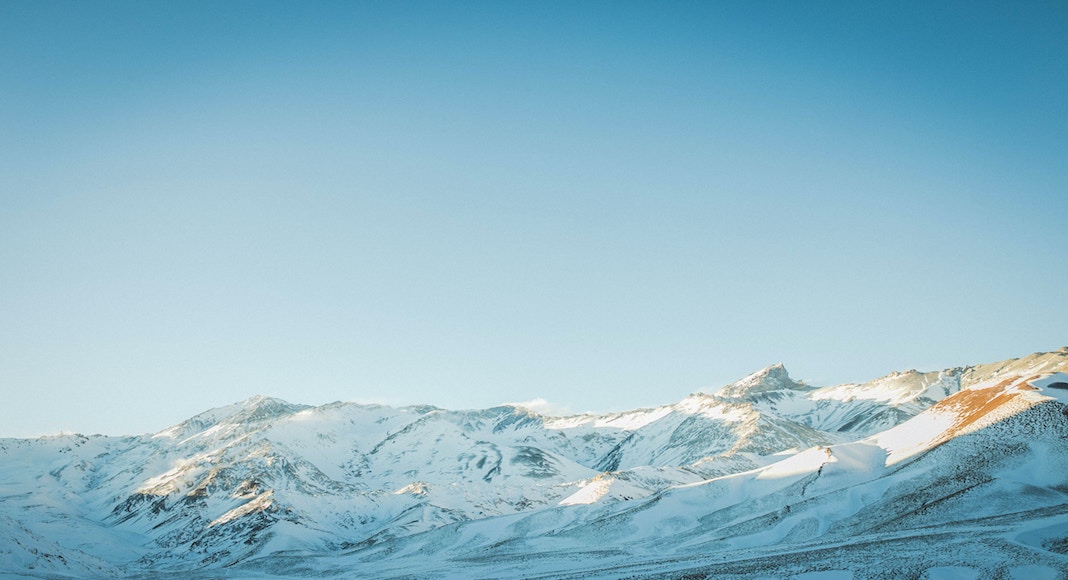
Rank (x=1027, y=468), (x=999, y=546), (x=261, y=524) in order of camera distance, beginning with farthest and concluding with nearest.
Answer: (x=261, y=524) → (x=1027, y=468) → (x=999, y=546)

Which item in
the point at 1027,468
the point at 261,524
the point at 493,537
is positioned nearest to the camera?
the point at 1027,468

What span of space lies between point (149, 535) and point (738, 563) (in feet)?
587

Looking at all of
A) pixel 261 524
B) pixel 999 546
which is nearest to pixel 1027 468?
pixel 999 546

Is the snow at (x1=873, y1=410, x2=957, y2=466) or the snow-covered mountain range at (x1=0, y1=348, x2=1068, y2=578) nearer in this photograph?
the snow-covered mountain range at (x1=0, y1=348, x2=1068, y2=578)

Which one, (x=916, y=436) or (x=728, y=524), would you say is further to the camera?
(x=916, y=436)

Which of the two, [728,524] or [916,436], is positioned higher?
[916,436]

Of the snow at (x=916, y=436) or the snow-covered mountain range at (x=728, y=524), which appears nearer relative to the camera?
the snow-covered mountain range at (x=728, y=524)

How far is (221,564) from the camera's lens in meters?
126

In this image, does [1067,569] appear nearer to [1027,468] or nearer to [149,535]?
[1027,468]

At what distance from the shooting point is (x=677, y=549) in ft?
242

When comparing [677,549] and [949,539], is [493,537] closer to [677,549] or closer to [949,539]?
[677,549]

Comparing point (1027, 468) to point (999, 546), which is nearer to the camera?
point (999, 546)

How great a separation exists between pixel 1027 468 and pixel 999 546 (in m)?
29.3

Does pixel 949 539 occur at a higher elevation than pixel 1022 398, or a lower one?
lower
